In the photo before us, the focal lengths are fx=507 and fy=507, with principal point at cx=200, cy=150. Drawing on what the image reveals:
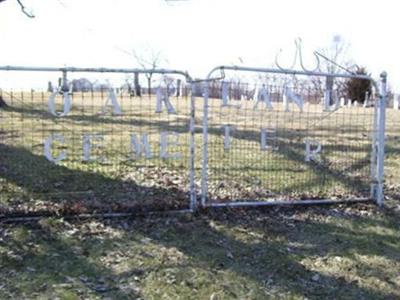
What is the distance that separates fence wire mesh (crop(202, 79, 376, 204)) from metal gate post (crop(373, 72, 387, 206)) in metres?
0.32

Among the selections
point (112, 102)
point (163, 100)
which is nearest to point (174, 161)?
point (163, 100)

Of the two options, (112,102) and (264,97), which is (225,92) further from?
(112,102)

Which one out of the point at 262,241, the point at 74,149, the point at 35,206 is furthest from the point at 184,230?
the point at 74,149

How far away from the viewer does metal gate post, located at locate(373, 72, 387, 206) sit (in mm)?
6715

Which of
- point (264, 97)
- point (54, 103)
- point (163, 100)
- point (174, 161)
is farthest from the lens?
point (174, 161)

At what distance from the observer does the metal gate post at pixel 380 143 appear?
22.0 ft

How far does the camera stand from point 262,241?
5.54m

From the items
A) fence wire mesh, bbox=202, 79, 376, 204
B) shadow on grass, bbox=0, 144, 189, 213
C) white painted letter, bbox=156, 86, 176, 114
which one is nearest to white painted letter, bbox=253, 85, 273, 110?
fence wire mesh, bbox=202, 79, 376, 204

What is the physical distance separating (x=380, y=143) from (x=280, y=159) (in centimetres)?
296

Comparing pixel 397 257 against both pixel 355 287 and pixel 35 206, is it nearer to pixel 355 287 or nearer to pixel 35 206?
pixel 355 287

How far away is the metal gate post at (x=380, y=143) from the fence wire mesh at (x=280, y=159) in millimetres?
325

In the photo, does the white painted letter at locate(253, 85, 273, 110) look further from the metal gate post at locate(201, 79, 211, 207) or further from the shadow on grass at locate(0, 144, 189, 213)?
the shadow on grass at locate(0, 144, 189, 213)

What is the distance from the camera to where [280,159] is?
9688 millimetres

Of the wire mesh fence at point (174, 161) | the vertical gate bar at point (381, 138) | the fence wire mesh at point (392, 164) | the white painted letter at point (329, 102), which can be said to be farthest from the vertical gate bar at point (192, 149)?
the fence wire mesh at point (392, 164)
